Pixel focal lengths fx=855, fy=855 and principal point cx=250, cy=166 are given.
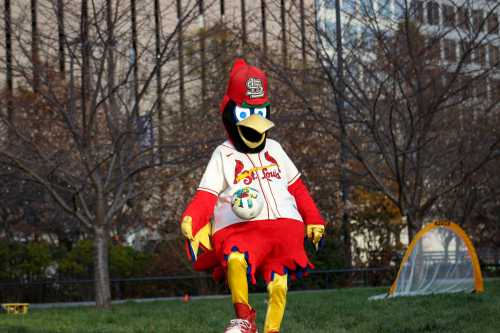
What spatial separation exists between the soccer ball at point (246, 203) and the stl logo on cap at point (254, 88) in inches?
29.6

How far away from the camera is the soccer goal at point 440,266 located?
13086 mm

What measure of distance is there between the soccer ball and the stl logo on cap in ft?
2.47

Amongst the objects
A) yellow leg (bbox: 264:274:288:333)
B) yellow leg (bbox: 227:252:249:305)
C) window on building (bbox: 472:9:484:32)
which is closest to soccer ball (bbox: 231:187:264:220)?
yellow leg (bbox: 227:252:249:305)

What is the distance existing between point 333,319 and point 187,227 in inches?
129

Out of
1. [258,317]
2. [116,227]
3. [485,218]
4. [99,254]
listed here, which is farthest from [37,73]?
[485,218]

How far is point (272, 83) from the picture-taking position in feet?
65.9

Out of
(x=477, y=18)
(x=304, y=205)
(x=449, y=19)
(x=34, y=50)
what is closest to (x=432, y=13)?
(x=477, y=18)

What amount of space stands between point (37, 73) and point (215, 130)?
5.12 metres

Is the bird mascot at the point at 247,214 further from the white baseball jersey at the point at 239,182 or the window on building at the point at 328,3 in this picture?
the window on building at the point at 328,3

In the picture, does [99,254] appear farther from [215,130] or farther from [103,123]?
[103,123]

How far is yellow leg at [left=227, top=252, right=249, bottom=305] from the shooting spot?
6.27m

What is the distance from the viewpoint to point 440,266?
45.2ft

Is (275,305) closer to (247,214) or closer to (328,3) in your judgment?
(247,214)

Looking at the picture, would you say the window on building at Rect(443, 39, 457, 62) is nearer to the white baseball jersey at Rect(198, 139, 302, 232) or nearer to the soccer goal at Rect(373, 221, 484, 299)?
the soccer goal at Rect(373, 221, 484, 299)
